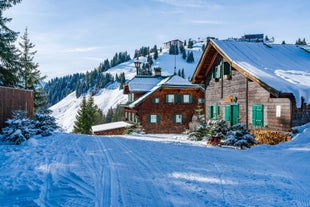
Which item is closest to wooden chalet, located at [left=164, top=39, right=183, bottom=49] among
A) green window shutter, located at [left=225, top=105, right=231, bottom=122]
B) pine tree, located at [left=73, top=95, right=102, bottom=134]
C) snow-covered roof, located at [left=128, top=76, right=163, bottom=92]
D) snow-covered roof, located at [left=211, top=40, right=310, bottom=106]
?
pine tree, located at [left=73, top=95, right=102, bottom=134]

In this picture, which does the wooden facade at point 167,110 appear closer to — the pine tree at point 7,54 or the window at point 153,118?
the window at point 153,118

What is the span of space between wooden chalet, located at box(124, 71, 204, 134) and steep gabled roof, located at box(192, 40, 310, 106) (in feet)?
27.6

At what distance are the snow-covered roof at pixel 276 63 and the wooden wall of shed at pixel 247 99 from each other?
96 centimetres

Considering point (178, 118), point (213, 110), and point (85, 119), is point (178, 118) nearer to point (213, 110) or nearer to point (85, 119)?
point (213, 110)

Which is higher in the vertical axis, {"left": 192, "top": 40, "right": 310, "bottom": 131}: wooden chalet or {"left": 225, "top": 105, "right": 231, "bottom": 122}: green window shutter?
{"left": 192, "top": 40, "right": 310, "bottom": 131}: wooden chalet

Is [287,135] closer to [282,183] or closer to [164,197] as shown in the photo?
[282,183]

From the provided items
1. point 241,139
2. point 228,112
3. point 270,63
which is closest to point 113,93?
point 228,112

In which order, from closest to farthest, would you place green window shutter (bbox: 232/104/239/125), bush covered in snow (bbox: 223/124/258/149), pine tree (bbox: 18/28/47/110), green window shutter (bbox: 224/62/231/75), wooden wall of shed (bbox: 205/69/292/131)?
bush covered in snow (bbox: 223/124/258/149), wooden wall of shed (bbox: 205/69/292/131), green window shutter (bbox: 232/104/239/125), green window shutter (bbox: 224/62/231/75), pine tree (bbox: 18/28/47/110)

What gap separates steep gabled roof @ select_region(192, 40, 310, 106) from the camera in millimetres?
13164

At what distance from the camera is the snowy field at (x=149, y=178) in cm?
457

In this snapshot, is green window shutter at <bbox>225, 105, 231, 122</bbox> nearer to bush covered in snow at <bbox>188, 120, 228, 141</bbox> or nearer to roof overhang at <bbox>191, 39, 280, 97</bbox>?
bush covered in snow at <bbox>188, 120, 228, 141</bbox>

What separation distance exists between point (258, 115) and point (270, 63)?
369cm

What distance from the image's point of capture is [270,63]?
55.6 feet

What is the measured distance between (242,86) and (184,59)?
476 ft
